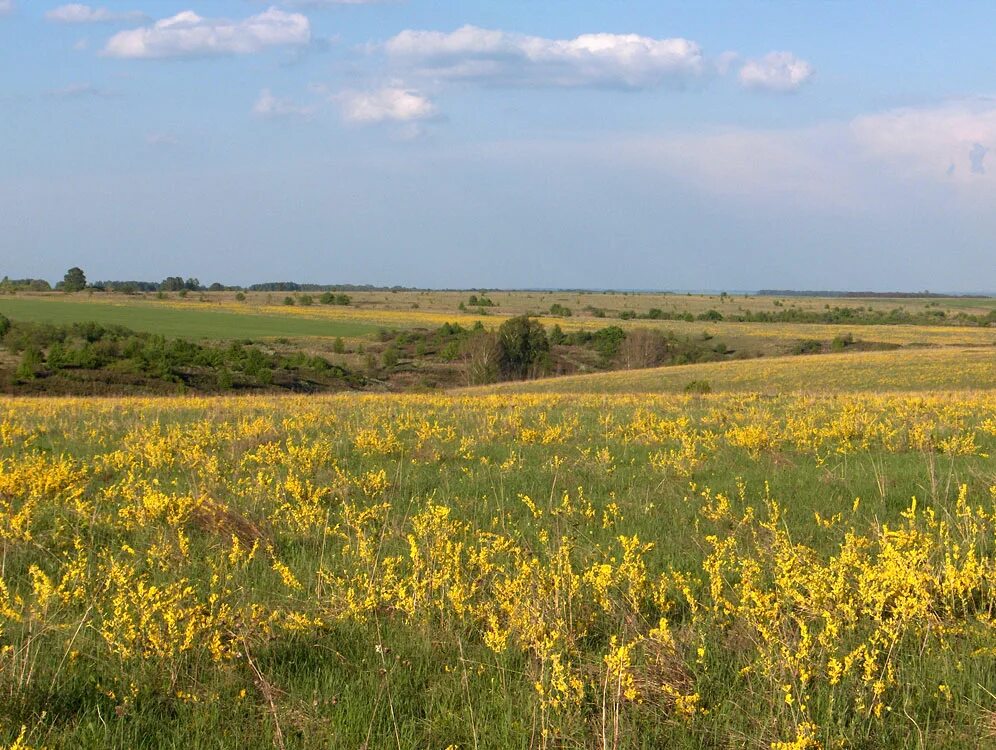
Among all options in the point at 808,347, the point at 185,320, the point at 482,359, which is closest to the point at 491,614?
the point at 482,359

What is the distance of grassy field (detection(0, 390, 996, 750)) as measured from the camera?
3553 mm

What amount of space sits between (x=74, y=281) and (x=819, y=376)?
489 ft

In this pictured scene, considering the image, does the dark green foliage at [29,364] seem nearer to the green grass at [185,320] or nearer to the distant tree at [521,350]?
the green grass at [185,320]

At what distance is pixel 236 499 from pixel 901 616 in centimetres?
529

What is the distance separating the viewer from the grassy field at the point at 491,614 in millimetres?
3553

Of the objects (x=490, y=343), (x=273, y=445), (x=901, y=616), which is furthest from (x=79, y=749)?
(x=490, y=343)

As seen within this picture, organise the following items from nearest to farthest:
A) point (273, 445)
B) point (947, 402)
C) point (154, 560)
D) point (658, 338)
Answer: point (154, 560)
point (273, 445)
point (947, 402)
point (658, 338)

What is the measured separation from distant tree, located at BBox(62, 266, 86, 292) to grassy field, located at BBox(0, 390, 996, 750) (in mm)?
165710

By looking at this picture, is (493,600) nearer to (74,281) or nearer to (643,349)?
(643,349)

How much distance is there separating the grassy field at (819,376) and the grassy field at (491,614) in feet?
93.9

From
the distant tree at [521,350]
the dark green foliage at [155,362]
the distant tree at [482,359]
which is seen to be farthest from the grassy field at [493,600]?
the distant tree at [521,350]

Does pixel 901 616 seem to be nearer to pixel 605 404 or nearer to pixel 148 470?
pixel 148 470

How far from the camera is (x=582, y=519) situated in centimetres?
702

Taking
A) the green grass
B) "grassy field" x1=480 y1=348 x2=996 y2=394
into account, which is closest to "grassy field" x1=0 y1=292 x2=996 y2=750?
"grassy field" x1=480 y1=348 x2=996 y2=394
